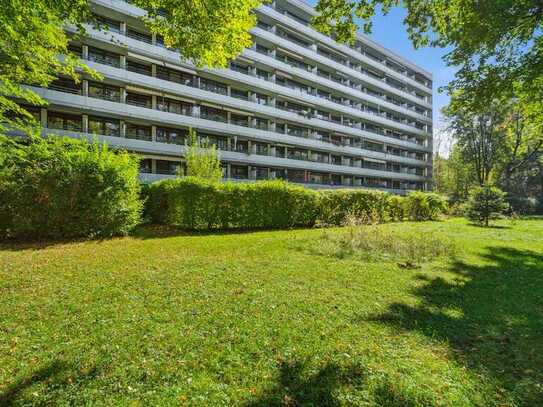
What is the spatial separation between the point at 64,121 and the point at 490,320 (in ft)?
102

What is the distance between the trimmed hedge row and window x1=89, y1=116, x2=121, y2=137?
47.4 ft

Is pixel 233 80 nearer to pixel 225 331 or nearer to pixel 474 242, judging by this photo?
pixel 474 242

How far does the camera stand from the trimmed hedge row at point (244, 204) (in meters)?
13.7

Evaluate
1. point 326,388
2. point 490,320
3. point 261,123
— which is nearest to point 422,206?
point 490,320

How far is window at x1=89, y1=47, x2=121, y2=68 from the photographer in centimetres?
2491

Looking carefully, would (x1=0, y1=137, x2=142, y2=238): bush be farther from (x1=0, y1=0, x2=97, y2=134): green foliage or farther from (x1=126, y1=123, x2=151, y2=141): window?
(x1=126, y1=123, x2=151, y2=141): window

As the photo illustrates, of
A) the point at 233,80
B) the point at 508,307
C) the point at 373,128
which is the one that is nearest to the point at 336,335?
the point at 508,307

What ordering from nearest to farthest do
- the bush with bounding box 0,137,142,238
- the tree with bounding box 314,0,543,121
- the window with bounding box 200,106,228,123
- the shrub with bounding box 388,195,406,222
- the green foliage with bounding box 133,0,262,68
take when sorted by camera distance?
the green foliage with bounding box 133,0,262,68 → the tree with bounding box 314,0,543,121 → the bush with bounding box 0,137,142,238 → the shrub with bounding box 388,195,406,222 → the window with bounding box 200,106,228,123

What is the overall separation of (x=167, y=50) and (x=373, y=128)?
41.0 m

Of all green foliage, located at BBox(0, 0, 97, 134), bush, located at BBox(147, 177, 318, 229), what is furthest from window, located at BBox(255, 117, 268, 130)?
green foliage, located at BBox(0, 0, 97, 134)

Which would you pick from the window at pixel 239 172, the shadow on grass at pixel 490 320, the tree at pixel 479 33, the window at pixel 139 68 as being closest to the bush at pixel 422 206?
the tree at pixel 479 33

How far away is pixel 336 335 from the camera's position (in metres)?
4.00

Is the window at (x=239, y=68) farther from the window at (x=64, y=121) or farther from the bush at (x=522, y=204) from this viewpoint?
the bush at (x=522, y=204)

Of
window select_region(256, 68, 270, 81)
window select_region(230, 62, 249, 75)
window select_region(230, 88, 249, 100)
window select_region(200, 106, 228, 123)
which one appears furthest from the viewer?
window select_region(256, 68, 270, 81)
